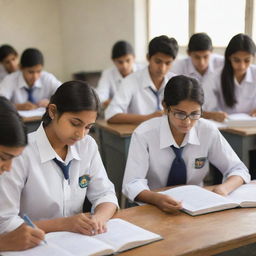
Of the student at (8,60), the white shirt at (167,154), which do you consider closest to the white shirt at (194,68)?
the white shirt at (167,154)

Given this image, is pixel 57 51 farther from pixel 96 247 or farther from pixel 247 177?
pixel 96 247

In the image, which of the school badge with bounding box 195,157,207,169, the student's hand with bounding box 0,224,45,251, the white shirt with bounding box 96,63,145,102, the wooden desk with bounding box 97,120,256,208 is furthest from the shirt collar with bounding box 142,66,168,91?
the student's hand with bounding box 0,224,45,251

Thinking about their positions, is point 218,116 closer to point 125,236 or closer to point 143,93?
point 143,93

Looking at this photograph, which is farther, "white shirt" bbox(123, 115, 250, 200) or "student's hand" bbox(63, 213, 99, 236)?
"white shirt" bbox(123, 115, 250, 200)

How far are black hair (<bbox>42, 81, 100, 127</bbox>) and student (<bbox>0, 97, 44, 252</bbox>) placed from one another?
1.09 feet

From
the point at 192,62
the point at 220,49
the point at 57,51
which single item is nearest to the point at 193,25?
the point at 220,49

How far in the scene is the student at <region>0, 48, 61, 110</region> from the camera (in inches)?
151

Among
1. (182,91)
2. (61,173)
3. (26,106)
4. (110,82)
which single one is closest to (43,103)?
(26,106)

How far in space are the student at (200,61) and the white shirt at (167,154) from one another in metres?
1.35

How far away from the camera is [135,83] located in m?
3.40

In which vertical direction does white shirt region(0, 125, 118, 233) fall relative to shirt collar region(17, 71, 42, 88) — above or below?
below

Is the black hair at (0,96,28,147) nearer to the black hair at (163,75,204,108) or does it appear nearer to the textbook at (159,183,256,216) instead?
the textbook at (159,183,256,216)

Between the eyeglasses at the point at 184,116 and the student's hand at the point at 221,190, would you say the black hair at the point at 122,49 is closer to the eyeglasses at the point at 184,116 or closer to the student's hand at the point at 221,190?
the eyeglasses at the point at 184,116

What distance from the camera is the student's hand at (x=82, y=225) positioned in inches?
54.4
